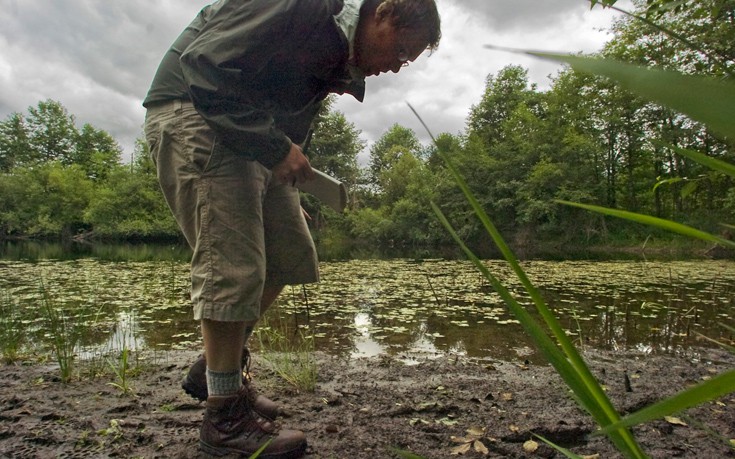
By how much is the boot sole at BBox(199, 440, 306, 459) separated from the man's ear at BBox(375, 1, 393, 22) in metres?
1.42

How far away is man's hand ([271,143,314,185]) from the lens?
154 cm

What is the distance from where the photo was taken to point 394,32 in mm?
1570

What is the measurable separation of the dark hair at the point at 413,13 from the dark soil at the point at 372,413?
1332mm

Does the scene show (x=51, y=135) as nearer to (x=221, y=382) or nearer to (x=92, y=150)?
(x=92, y=150)

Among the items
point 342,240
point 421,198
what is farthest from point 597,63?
point 342,240

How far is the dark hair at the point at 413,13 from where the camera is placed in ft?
5.01

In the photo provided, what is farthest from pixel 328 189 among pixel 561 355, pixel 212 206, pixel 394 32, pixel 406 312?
pixel 406 312

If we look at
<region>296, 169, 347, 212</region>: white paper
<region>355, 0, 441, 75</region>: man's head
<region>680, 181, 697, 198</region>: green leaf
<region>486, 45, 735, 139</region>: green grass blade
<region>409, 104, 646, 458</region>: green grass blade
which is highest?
<region>355, 0, 441, 75</region>: man's head

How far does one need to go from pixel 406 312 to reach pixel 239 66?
4.17 m

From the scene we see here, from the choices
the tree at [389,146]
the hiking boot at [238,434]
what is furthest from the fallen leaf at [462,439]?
the tree at [389,146]

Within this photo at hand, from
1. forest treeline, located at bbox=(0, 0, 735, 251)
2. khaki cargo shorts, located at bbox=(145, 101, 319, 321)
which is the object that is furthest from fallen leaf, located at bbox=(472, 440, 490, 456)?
forest treeline, located at bbox=(0, 0, 735, 251)

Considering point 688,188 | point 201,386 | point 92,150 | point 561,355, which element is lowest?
point 201,386

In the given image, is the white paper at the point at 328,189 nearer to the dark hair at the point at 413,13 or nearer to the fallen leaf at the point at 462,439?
the dark hair at the point at 413,13

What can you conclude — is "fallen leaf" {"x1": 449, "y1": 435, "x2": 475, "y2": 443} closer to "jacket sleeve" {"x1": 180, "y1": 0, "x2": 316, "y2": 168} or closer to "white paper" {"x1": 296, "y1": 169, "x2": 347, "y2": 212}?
"white paper" {"x1": 296, "y1": 169, "x2": 347, "y2": 212}
